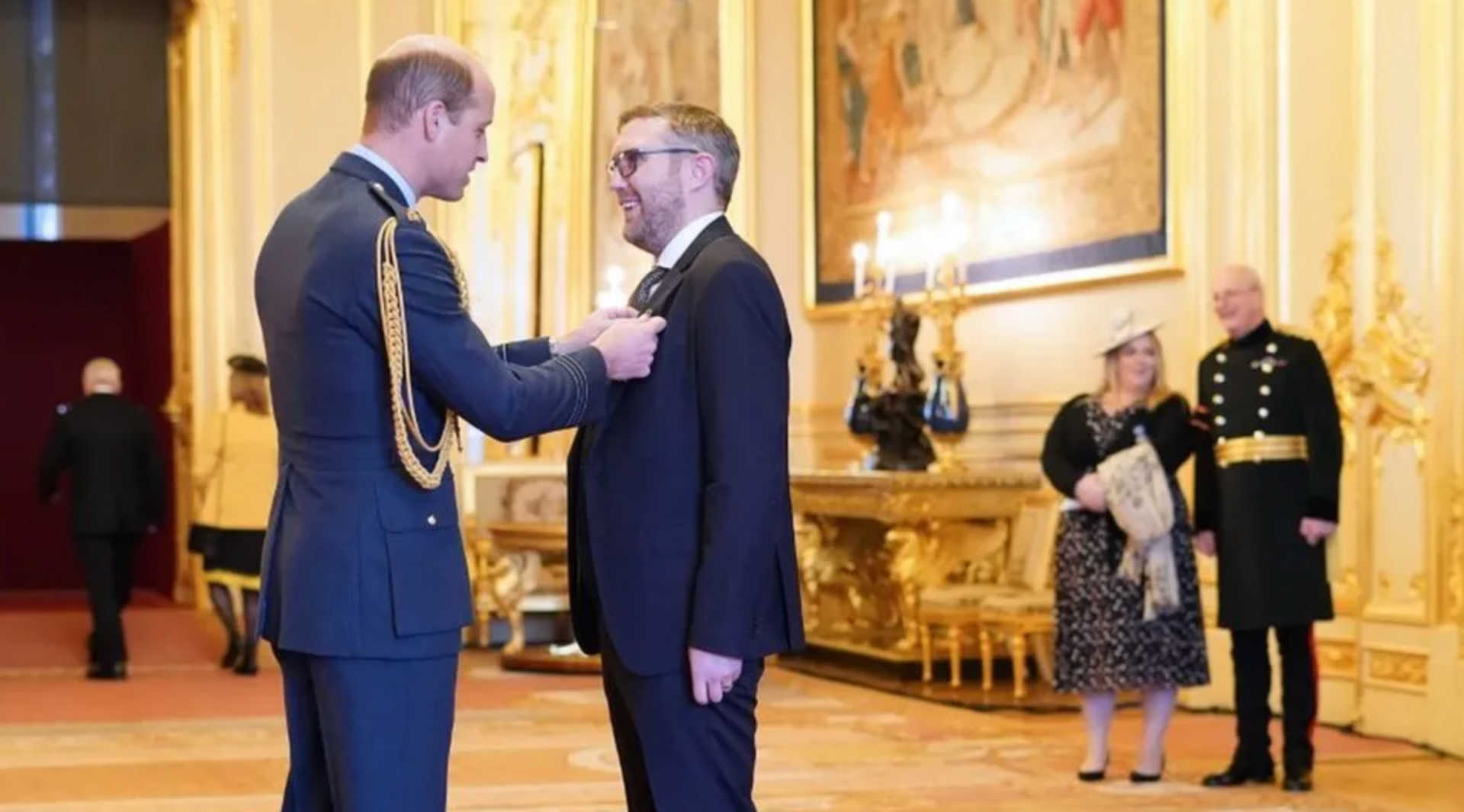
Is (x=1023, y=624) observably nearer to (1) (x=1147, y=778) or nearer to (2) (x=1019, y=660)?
(2) (x=1019, y=660)

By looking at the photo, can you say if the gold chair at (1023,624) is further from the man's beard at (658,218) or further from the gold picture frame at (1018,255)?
the man's beard at (658,218)

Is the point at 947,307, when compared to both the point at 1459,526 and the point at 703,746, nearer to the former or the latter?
the point at 1459,526

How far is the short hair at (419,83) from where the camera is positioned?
338 cm

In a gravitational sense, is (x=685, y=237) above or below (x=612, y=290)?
below

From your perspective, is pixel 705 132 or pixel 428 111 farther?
pixel 705 132

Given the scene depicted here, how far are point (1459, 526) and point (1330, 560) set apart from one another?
1.05m

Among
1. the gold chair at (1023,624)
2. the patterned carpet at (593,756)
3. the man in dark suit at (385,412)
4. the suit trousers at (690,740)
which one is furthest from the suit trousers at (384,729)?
the gold chair at (1023,624)

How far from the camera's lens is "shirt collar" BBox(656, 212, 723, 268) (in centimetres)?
372

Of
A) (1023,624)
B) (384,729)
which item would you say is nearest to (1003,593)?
(1023,624)

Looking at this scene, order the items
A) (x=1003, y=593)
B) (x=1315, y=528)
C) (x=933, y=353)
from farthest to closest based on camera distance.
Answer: (x=933, y=353), (x=1003, y=593), (x=1315, y=528)

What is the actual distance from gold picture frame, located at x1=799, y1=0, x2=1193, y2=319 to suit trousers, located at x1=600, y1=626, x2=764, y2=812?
5762mm

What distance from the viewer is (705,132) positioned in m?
3.68

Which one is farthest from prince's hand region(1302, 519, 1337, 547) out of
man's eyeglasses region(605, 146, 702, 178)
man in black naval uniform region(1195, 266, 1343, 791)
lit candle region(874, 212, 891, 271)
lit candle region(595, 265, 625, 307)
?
lit candle region(595, 265, 625, 307)

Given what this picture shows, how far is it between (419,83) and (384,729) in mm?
953
